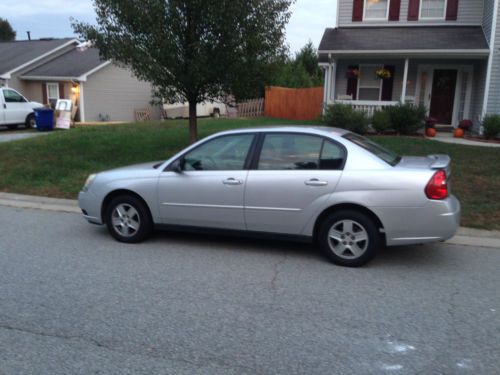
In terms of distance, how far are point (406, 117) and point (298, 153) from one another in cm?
1060

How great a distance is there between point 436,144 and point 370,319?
33.1 feet

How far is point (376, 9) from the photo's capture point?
18.8m

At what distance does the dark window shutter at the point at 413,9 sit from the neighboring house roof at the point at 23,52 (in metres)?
21.4

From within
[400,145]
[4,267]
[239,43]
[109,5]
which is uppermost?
[109,5]

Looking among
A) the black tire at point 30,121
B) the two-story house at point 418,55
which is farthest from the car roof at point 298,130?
the black tire at point 30,121

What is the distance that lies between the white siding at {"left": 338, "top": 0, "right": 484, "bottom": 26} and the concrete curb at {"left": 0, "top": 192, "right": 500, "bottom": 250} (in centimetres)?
1362

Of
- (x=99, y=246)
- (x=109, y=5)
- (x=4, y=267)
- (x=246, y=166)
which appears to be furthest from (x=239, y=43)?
(x=4, y=267)

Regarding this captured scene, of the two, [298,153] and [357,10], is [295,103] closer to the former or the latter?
[357,10]

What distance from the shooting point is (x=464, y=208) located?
7.72m

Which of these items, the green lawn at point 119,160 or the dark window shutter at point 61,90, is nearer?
the green lawn at point 119,160

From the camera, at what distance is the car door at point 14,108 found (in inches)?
822

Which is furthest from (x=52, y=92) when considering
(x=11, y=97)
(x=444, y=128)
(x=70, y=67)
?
(x=444, y=128)

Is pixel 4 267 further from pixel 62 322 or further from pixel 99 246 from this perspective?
pixel 62 322

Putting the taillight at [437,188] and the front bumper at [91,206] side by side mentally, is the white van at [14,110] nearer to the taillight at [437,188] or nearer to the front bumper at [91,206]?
the front bumper at [91,206]
